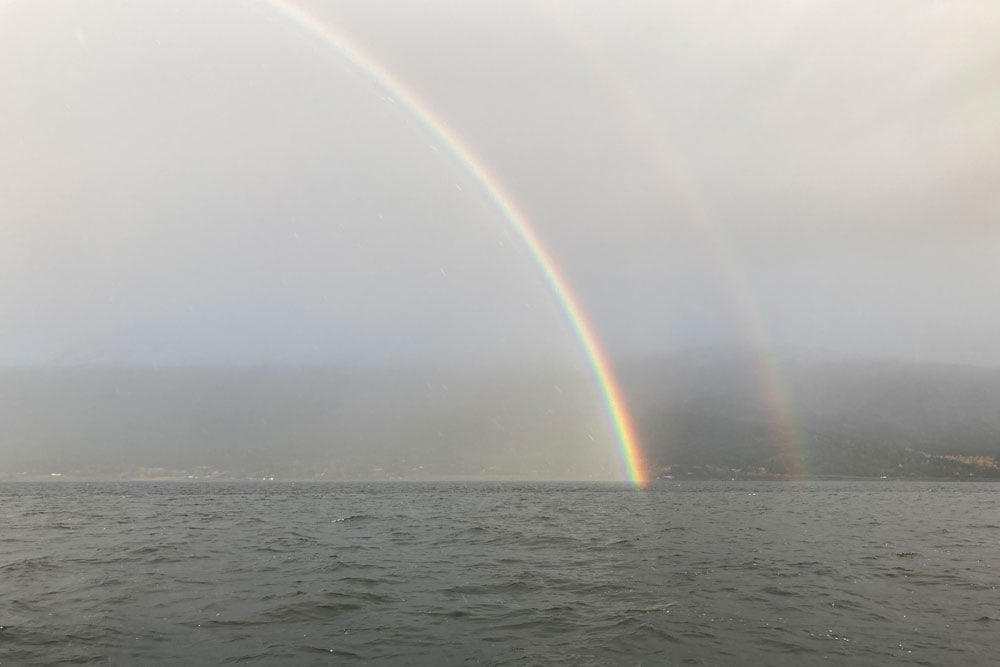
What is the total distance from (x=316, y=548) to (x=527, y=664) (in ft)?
88.1

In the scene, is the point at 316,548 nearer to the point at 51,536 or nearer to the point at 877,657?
the point at 51,536

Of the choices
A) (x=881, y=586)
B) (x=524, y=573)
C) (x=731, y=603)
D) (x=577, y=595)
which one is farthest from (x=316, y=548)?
(x=881, y=586)

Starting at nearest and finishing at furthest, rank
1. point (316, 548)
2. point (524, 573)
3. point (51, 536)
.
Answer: point (524, 573)
point (316, 548)
point (51, 536)

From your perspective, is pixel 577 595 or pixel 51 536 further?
pixel 51 536

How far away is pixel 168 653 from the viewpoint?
17391 millimetres

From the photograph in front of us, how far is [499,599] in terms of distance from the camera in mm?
24125

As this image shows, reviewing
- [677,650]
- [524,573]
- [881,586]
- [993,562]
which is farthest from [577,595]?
[993,562]

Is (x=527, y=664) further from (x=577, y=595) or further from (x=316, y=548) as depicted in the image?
(x=316, y=548)

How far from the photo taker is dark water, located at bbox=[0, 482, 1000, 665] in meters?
17.8

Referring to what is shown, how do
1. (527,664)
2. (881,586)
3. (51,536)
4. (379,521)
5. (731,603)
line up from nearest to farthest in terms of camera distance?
(527,664), (731,603), (881,586), (51,536), (379,521)

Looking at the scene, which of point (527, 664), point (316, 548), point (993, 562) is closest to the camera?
point (527, 664)

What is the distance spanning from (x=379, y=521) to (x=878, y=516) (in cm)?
5427

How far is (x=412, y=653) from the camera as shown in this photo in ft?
57.8

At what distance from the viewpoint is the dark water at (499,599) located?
17797 mm
